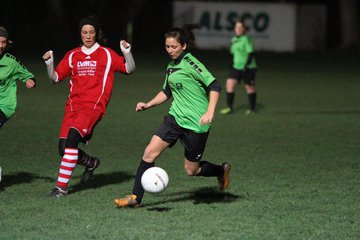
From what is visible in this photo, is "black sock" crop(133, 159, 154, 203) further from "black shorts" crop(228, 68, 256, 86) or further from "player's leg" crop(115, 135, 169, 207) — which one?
"black shorts" crop(228, 68, 256, 86)

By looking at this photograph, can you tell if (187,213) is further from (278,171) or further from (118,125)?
(118,125)

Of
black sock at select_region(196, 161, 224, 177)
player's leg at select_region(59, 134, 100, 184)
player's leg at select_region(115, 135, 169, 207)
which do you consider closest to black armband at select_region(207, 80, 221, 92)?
player's leg at select_region(115, 135, 169, 207)

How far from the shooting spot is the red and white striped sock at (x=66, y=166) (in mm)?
8938

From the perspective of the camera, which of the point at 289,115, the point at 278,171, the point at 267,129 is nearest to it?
the point at 278,171

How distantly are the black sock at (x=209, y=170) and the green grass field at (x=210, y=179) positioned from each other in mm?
248

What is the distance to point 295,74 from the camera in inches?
1075

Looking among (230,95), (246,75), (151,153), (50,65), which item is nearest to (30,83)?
(50,65)

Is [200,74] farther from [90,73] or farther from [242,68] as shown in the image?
[242,68]

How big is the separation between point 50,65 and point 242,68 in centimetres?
908

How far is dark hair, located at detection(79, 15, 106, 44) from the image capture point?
29.9 ft

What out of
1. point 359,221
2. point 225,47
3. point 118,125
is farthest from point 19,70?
point 225,47

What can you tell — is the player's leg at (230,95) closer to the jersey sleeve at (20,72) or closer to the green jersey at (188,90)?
the jersey sleeve at (20,72)

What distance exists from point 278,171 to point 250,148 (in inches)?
79.5

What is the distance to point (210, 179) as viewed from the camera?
402 inches
